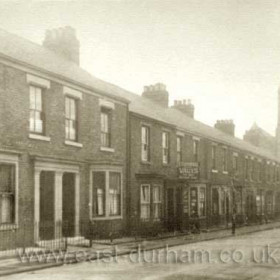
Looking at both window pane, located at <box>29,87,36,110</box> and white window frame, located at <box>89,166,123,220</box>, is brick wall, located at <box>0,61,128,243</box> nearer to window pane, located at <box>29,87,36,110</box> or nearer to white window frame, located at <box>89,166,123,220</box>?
white window frame, located at <box>89,166,123,220</box>

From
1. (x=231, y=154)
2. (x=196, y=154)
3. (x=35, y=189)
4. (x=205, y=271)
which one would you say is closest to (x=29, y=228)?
(x=35, y=189)

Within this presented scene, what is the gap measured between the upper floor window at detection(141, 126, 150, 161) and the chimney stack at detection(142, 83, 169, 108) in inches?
366

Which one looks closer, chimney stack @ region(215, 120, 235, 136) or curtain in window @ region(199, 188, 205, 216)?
curtain in window @ region(199, 188, 205, 216)

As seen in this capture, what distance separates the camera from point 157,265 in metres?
14.4

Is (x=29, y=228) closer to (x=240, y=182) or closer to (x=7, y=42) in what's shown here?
(x=7, y=42)

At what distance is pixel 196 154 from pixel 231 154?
282 inches

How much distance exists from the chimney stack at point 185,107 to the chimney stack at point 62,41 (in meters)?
16.6

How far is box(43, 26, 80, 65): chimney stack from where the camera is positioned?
25266 mm

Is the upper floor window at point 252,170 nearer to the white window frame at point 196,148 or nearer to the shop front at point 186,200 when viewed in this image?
the shop front at point 186,200

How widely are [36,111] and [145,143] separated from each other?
8.84 m

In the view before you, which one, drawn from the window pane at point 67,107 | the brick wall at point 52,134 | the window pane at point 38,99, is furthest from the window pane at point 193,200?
the window pane at point 38,99

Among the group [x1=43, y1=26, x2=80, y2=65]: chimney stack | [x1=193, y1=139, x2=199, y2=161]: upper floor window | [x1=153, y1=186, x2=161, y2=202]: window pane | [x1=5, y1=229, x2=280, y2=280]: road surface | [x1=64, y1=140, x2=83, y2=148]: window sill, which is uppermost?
[x1=43, y1=26, x2=80, y2=65]: chimney stack

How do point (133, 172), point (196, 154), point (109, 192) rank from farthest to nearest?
point (196, 154)
point (133, 172)
point (109, 192)

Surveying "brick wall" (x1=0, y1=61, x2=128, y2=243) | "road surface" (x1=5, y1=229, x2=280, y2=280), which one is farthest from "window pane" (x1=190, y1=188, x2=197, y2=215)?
"road surface" (x1=5, y1=229, x2=280, y2=280)
